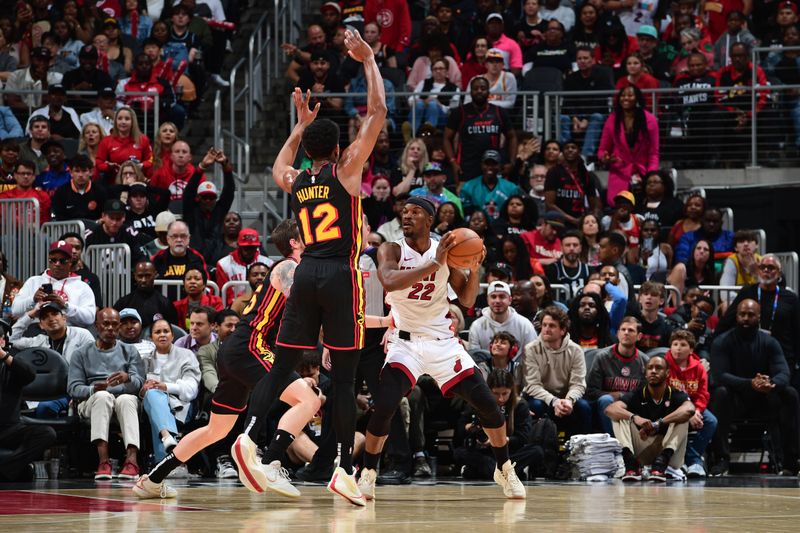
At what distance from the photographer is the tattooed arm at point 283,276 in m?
9.59

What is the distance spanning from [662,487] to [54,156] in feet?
29.7

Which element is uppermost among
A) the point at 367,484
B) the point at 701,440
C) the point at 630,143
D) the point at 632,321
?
the point at 630,143

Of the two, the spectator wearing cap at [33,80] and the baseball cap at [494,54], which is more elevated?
the baseball cap at [494,54]

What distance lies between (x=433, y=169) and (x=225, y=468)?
574 cm

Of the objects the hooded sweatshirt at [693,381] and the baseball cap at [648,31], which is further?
the baseball cap at [648,31]

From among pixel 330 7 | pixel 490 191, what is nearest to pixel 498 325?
pixel 490 191

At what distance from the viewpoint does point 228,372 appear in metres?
9.64

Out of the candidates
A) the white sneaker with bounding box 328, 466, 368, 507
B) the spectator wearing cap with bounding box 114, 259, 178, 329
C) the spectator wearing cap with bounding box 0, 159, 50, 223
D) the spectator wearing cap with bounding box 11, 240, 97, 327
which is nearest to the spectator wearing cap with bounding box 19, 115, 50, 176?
the spectator wearing cap with bounding box 0, 159, 50, 223

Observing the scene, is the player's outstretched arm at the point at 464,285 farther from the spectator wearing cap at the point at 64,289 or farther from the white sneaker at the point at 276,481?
the spectator wearing cap at the point at 64,289

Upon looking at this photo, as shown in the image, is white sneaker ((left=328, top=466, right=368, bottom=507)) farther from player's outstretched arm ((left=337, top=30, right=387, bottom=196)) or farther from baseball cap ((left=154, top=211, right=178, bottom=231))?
baseball cap ((left=154, top=211, right=178, bottom=231))

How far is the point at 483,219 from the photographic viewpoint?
16.5 meters

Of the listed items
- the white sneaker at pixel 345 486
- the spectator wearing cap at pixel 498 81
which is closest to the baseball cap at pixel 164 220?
the spectator wearing cap at pixel 498 81

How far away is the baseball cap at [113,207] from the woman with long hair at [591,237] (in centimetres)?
532

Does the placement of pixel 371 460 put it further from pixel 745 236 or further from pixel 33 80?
pixel 33 80
